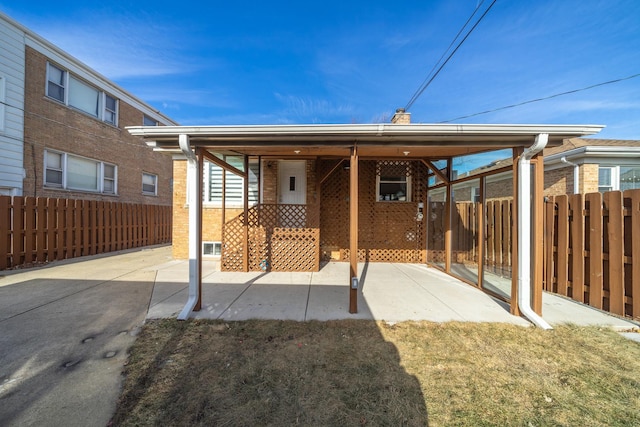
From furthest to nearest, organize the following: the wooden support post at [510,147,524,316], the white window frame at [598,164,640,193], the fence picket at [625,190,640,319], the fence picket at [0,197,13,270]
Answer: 1. the white window frame at [598,164,640,193]
2. the fence picket at [0,197,13,270]
3. the wooden support post at [510,147,524,316]
4. the fence picket at [625,190,640,319]

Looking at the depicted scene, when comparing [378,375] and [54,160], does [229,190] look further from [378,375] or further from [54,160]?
[54,160]

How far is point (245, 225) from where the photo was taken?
646 cm

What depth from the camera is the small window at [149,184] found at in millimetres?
13758

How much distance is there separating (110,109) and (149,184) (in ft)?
13.0

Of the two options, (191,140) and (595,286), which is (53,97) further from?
(595,286)

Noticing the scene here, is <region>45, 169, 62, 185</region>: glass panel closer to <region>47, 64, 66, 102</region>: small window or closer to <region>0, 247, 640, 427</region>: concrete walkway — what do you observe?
<region>47, 64, 66, 102</region>: small window

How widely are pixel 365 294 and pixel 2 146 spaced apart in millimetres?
11769

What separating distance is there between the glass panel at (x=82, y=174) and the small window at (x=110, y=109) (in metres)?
2.22

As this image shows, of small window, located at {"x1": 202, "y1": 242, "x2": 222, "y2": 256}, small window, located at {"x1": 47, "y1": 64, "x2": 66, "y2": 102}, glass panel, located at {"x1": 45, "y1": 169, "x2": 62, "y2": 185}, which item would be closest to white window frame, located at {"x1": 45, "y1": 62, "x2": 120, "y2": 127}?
small window, located at {"x1": 47, "y1": 64, "x2": 66, "y2": 102}

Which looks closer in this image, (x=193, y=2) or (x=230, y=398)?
(x=230, y=398)

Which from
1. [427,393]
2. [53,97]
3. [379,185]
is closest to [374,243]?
[379,185]

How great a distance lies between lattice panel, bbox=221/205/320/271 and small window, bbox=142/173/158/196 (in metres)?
10.1

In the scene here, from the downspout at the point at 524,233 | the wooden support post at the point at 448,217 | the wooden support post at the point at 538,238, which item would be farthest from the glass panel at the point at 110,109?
the wooden support post at the point at 538,238

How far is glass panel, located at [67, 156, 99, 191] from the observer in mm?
10109
